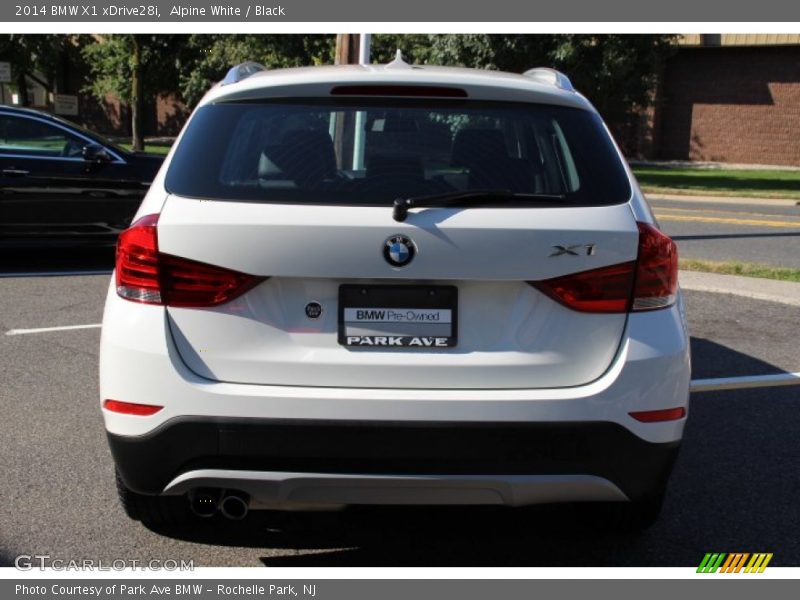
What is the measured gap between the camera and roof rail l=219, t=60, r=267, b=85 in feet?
12.8

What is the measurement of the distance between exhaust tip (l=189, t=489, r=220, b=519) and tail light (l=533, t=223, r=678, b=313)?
1.28 m

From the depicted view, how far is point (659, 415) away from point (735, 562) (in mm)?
889

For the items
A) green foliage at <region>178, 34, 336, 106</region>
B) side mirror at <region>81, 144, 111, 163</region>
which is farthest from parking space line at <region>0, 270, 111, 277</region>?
green foliage at <region>178, 34, 336, 106</region>

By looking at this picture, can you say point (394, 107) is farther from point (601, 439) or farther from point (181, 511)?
point (181, 511)

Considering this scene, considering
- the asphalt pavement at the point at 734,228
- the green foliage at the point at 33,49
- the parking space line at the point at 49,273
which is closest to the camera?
the parking space line at the point at 49,273

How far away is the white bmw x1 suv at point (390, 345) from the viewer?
3.18 metres

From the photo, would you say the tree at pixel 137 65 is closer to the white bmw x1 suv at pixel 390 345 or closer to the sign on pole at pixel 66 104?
the sign on pole at pixel 66 104

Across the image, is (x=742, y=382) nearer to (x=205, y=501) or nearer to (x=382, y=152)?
(x=382, y=152)

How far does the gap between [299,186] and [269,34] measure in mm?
28568

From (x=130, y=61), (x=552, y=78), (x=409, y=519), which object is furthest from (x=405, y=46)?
(x=409, y=519)

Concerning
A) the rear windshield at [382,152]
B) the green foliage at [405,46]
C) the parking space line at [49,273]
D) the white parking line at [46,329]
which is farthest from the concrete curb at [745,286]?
the green foliage at [405,46]

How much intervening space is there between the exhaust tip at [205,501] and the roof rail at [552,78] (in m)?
1.92

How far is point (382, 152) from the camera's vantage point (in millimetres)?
3576

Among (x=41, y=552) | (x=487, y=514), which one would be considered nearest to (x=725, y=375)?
(x=487, y=514)
